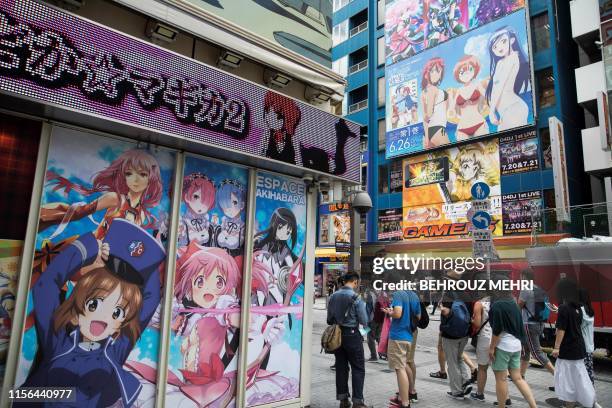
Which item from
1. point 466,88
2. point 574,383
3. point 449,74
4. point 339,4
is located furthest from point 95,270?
point 339,4

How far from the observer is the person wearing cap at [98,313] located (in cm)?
406

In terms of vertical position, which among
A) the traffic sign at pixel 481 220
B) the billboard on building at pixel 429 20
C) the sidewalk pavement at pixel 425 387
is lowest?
the sidewalk pavement at pixel 425 387

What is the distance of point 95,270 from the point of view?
4.37m

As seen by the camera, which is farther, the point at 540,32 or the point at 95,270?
the point at 540,32

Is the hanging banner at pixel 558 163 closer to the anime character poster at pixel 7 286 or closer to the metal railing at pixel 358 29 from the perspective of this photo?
the anime character poster at pixel 7 286

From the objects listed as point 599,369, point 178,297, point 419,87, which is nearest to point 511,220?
point 419,87

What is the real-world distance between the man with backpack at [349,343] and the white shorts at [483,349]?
6.75 feet

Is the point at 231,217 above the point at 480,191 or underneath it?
underneath

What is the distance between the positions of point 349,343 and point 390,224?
25556 mm

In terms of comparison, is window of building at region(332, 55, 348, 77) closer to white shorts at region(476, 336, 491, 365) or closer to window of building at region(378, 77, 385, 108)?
window of building at region(378, 77, 385, 108)

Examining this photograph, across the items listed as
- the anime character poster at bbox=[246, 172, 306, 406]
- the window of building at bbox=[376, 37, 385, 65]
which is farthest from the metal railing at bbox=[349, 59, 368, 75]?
the anime character poster at bbox=[246, 172, 306, 406]

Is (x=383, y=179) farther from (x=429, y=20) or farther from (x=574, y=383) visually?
(x=574, y=383)

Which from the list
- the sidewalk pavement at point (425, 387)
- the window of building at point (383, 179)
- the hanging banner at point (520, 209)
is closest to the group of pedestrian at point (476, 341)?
the sidewalk pavement at point (425, 387)

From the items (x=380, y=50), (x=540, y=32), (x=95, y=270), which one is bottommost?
(x=95, y=270)
